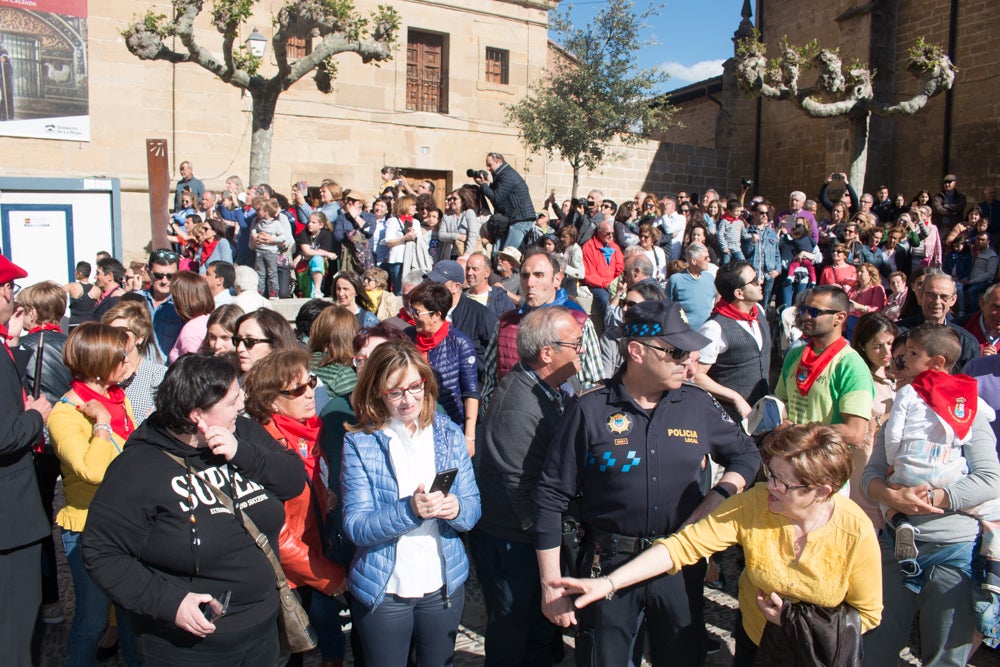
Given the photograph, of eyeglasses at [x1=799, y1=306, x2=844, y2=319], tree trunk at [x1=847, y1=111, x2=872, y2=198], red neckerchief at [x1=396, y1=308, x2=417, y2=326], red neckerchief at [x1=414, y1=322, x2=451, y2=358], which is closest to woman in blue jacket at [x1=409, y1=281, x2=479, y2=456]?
red neckerchief at [x1=414, y1=322, x2=451, y2=358]

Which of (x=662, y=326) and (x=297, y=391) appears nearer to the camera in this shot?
(x=662, y=326)

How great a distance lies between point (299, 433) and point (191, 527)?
2.90 ft

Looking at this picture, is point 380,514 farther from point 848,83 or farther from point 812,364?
point 848,83

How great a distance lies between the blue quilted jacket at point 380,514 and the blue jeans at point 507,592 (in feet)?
0.94

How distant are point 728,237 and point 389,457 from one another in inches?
374

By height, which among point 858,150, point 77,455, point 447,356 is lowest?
point 77,455

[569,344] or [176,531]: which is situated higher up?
[569,344]

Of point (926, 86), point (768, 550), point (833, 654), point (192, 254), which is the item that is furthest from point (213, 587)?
point (926, 86)

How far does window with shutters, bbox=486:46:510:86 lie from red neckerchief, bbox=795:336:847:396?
17.5 meters

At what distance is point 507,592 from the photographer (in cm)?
338

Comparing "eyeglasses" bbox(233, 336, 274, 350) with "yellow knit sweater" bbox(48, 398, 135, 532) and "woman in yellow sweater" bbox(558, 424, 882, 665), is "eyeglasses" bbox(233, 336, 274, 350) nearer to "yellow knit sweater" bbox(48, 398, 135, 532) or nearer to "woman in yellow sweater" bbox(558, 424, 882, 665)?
"yellow knit sweater" bbox(48, 398, 135, 532)

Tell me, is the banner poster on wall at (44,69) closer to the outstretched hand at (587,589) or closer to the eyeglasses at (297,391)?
the eyeglasses at (297,391)

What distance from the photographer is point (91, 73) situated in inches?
562

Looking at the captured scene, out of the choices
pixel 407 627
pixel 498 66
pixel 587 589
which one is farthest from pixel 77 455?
pixel 498 66
